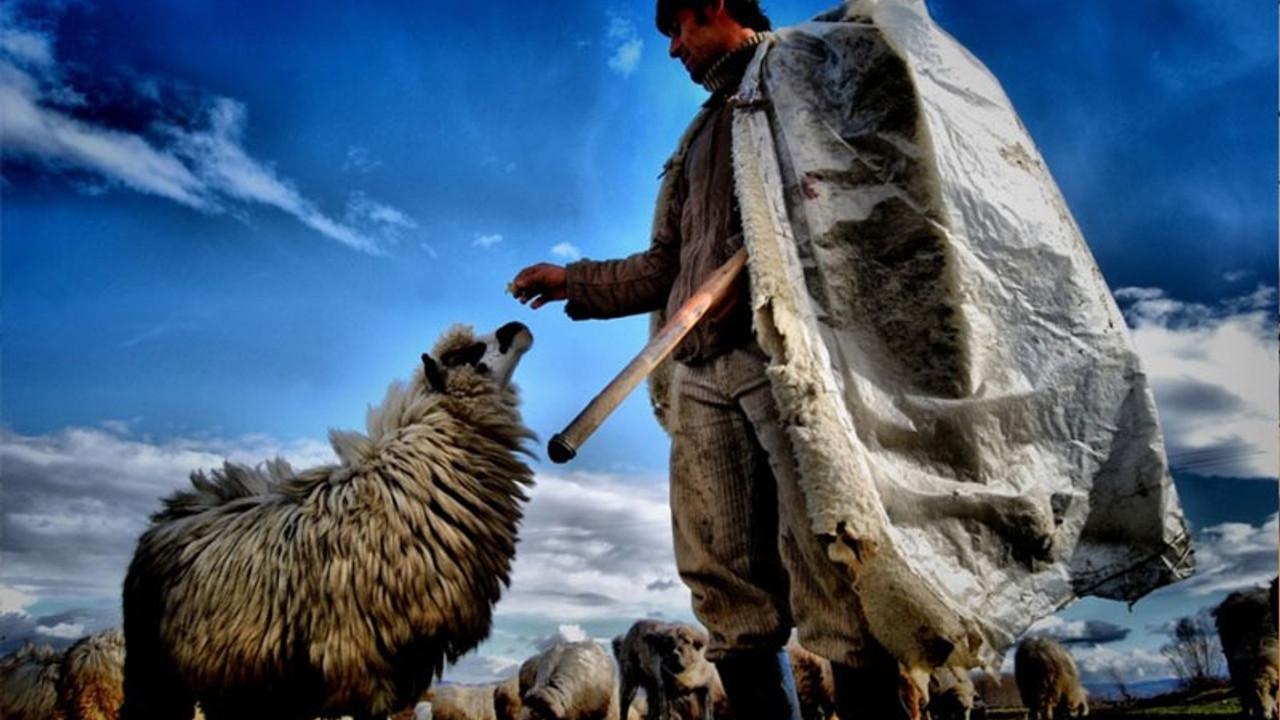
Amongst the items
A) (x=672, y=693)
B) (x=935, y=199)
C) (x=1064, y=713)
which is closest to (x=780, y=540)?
(x=935, y=199)

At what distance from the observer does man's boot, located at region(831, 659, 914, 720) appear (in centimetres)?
193

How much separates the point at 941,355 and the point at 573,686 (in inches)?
341

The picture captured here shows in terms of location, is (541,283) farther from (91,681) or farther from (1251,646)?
(1251,646)

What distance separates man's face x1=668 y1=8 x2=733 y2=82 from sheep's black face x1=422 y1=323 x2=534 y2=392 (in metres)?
1.71

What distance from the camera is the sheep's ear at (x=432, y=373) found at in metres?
3.62

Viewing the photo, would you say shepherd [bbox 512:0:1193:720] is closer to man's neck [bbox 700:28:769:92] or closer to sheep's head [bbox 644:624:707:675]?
man's neck [bbox 700:28:769:92]

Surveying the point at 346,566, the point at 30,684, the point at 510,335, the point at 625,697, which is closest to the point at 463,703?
the point at 625,697

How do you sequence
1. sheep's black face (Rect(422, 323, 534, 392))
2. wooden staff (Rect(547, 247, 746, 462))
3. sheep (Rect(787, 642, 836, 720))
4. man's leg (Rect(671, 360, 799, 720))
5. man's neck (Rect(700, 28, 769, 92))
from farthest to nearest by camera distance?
sheep (Rect(787, 642, 836, 720)) < sheep's black face (Rect(422, 323, 534, 392)) < man's neck (Rect(700, 28, 769, 92)) < man's leg (Rect(671, 360, 799, 720)) < wooden staff (Rect(547, 247, 746, 462))

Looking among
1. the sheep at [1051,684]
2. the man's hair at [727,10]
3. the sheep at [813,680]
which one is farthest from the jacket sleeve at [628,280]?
the sheep at [1051,684]

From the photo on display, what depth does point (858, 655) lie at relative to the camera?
1872mm

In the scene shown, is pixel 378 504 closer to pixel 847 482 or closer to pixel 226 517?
pixel 226 517

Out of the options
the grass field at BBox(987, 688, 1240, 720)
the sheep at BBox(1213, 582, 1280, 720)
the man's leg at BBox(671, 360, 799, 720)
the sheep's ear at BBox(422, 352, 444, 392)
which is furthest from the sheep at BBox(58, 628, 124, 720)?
the sheep at BBox(1213, 582, 1280, 720)

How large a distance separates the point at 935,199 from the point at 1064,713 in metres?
13.8

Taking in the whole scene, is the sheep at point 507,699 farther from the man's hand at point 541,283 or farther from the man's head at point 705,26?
the man's head at point 705,26
